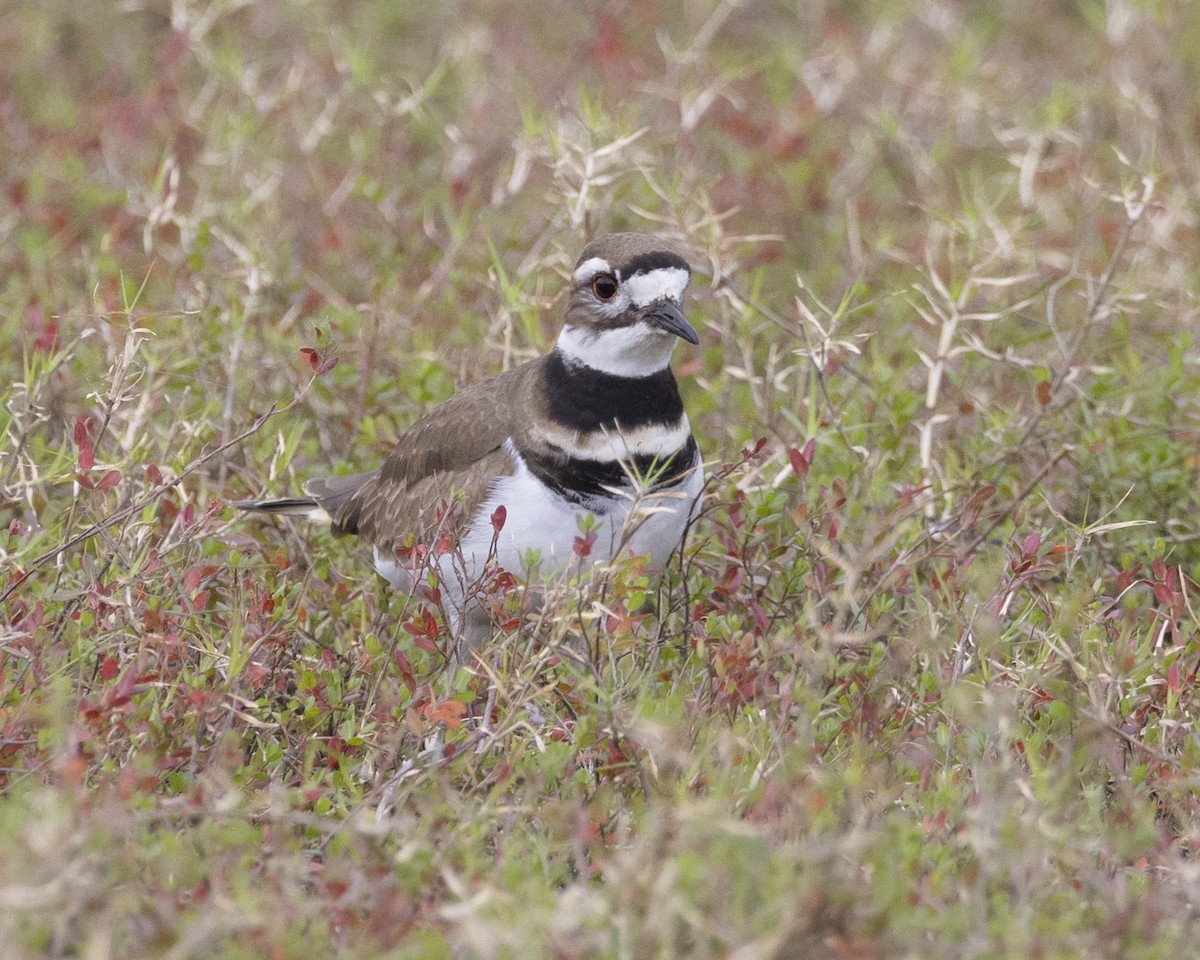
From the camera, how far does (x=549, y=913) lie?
3016 millimetres

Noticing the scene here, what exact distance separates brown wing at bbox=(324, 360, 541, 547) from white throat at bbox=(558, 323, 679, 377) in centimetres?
20

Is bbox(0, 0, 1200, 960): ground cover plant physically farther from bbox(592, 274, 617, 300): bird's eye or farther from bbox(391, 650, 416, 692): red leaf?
bbox(592, 274, 617, 300): bird's eye

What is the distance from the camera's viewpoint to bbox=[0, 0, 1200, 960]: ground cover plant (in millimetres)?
3398

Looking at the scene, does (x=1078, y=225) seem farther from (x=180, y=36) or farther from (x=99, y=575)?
(x=99, y=575)

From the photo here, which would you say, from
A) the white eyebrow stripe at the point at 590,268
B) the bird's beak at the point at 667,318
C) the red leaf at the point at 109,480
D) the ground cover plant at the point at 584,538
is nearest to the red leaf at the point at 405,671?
the ground cover plant at the point at 584,538

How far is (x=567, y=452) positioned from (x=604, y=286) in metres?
0.63

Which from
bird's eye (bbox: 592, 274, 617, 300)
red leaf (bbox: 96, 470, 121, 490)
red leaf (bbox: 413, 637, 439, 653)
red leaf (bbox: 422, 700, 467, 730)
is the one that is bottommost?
red leaf (bbox: 413, 637, 439, 653)

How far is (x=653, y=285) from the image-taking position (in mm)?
5266

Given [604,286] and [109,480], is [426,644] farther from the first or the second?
[604,286]

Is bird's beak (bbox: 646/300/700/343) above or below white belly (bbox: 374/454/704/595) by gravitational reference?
above

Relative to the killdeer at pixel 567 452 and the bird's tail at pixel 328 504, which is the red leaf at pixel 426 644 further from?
the bird's tail at pixel 328 504

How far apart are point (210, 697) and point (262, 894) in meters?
0.85

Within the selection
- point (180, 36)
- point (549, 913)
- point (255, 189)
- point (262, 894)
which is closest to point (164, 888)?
point (262, 894)

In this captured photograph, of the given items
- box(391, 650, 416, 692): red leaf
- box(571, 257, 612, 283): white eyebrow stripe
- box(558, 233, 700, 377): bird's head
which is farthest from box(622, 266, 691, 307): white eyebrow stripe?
box(391, 650, 416, 692): red leaf
